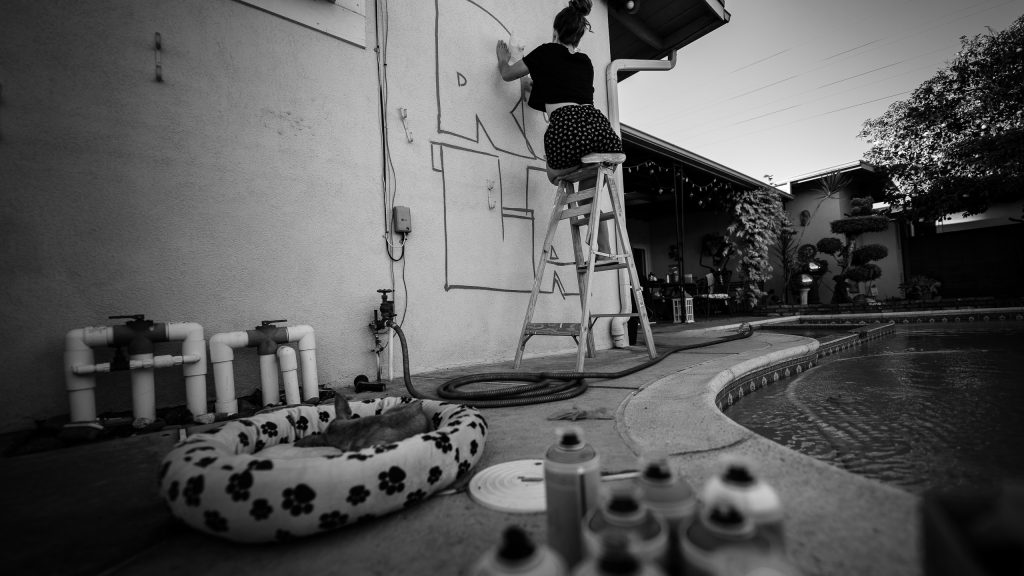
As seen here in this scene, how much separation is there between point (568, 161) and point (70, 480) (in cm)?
297

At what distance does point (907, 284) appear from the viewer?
37.7 feet

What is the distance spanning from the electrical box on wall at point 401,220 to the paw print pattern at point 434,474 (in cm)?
208

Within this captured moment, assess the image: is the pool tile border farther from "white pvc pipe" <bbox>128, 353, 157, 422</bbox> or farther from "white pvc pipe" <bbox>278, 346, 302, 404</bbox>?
"white pvc pipe" <bbox>128, 353, 157, 422</bbox>

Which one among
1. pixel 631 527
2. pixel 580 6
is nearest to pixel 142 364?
pixel 631 527

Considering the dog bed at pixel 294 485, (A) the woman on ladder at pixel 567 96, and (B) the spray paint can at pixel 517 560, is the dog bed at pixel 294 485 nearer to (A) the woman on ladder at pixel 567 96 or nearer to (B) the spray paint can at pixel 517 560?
(B) the spray paint can at pixel 517 560

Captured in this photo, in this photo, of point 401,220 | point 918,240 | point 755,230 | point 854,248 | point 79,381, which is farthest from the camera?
point 918,240

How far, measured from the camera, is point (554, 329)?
304 cm

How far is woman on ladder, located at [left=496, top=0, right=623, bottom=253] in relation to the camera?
9.84 ft

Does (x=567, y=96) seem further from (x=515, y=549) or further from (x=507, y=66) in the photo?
(x=515, y=549)

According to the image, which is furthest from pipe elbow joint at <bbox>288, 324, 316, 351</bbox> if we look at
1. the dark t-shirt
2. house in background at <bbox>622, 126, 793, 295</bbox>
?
house in background at <bbox>622, 126, 793, 295</bbox>

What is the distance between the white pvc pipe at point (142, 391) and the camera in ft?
6.22

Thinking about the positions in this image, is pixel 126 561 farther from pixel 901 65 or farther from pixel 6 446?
pixel 901 65

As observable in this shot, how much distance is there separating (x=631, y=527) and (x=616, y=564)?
0.12 metres

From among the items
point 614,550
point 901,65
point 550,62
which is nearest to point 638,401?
point 614,550
